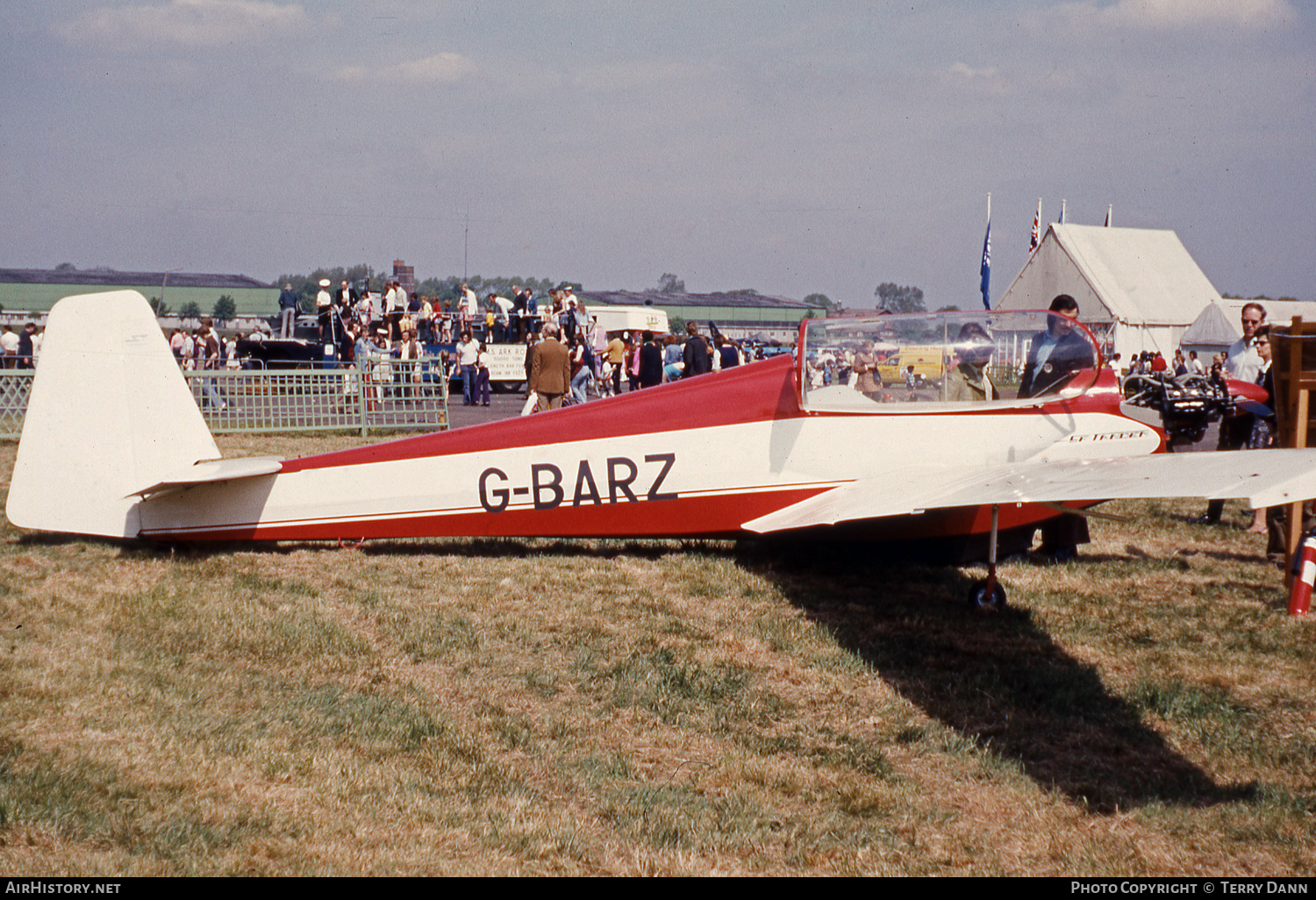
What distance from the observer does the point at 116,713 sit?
434cm

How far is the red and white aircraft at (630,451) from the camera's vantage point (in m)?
6.54

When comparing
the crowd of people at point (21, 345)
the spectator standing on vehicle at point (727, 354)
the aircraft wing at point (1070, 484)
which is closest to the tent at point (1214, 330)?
the spectator standing on vehicle at point (727, 354)

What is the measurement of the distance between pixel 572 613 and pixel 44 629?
9.49 feet

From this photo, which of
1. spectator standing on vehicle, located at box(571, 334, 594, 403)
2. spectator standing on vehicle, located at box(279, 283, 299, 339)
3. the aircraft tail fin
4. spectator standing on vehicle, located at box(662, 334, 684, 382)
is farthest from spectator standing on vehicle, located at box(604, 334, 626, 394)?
the aircraft tail fin

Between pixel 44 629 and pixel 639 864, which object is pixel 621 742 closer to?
pixel 639 864

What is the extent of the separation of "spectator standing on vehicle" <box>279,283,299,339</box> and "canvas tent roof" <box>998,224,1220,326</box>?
31.1 metres

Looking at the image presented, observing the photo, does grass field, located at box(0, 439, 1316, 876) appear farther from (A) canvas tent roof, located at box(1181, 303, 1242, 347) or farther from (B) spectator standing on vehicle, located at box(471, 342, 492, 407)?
(A) canvas tent roof, located at box(1181, 303, 1242, 347)

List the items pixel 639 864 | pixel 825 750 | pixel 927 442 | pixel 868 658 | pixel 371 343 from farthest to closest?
pixel 371 343
pixel 927 442
pixel 868 658
pixel 825 750
pixel 639 864

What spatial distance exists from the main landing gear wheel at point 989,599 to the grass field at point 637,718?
4.7 inches

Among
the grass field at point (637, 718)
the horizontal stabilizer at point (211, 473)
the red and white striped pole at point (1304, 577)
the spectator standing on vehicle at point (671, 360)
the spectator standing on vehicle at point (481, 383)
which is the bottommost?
the grass field at point (637, 718)

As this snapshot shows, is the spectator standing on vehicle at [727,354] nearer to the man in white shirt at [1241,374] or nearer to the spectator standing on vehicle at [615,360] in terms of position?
the spectator standing on vehicle at [615,360]

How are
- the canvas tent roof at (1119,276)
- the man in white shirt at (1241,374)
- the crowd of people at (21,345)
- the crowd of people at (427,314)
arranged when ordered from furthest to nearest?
the canvas tent roof at (1119,276) < the crowd of people at (427,314) < the crowd of people at (21,345) < the man in white shirt at (1241,374)
